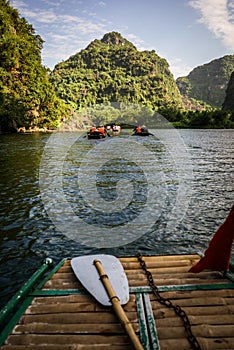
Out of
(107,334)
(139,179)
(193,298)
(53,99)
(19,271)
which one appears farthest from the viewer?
(53,99)

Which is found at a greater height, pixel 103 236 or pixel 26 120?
pixel 26 120

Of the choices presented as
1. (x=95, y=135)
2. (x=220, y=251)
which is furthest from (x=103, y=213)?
(x=95, y=135)

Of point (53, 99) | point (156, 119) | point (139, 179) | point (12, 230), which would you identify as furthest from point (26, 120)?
point (156, 119)

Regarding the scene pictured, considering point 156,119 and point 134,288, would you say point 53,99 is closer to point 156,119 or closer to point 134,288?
point 156,119

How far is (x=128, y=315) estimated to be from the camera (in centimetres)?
368

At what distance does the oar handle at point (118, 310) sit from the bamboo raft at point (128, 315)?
0.10 m

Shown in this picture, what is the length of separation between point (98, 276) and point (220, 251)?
2.19 meters

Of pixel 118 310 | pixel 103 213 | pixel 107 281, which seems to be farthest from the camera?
pixel 103 213

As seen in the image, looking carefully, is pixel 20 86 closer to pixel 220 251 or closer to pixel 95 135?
pixel 95 135

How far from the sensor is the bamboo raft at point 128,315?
321 centimetres

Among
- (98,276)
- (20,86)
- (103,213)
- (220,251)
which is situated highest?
(20,86)

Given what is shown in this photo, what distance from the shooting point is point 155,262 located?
5414mm

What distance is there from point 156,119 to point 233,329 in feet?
425

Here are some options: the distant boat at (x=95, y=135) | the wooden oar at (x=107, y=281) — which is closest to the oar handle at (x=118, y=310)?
the wooden oar at (x=107, y=281)
